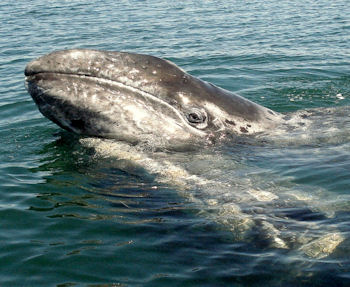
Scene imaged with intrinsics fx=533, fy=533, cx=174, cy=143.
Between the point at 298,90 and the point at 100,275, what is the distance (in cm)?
1102

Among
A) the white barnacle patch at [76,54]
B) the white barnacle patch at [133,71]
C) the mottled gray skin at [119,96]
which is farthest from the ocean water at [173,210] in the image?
the white barnacle patch at [76,54]

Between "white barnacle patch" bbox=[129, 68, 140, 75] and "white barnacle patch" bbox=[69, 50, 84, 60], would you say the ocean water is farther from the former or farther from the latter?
"white barnacle patch" bbox=[69, 50, 84, 60]

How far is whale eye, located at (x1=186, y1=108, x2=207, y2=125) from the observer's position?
8.82 meters

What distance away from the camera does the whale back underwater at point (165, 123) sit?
810 centimetres

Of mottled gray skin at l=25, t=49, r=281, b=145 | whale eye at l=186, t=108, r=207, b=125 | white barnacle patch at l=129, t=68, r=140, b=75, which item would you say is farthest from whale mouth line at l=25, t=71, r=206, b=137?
whale eye at l=186, t=108, r=207, b=125

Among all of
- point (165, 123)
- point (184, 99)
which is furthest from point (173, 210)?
point (184, 99)

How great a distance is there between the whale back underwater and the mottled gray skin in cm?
2

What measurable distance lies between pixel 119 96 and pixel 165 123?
868 mm

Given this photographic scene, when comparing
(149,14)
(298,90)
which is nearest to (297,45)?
(298,90)

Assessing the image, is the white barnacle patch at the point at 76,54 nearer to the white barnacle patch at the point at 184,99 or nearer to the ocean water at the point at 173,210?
the ocean water at the point at 173,210

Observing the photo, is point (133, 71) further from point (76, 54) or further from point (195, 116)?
point (195, 116)

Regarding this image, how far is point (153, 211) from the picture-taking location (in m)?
7.49

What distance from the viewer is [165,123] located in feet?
28.7

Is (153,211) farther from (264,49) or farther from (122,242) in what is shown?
(264,49)
